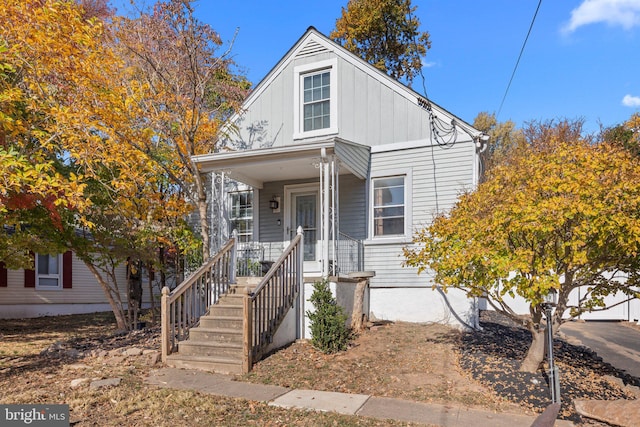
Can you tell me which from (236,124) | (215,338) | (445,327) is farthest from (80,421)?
(236,124)

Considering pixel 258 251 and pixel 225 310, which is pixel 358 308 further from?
pixel 258 251

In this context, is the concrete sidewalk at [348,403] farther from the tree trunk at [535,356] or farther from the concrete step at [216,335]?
the tree trunk at [535,356]

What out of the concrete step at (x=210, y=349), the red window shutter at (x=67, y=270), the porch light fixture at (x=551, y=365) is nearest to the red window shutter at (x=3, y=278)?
the red window shutter at (x=67, y=270)

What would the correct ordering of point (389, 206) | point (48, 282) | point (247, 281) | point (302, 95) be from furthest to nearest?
1. point (48, 282)
2. point (302, 95)
3. point (389, 206)
4. point (247, 281)

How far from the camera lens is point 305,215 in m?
10.9

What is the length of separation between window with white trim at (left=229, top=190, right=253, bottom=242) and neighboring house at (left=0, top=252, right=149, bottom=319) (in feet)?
21.4

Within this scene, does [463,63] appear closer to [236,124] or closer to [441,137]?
[441,137]

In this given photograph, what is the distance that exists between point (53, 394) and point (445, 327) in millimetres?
6827

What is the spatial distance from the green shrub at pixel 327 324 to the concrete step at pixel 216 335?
1.27 meters

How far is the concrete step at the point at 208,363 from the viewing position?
657 centimetres

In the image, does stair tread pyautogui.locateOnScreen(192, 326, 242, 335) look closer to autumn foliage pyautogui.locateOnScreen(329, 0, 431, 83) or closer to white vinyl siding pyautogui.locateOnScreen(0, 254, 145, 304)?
white vinyl siding pyautogui.locateOnScreen(0, 254, 145, 304)

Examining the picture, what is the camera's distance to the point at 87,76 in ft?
27.2

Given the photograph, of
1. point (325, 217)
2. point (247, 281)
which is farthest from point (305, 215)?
point (247, 281)

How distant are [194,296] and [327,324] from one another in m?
2.36
